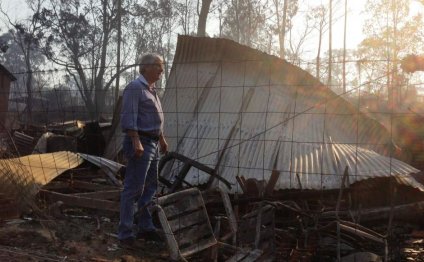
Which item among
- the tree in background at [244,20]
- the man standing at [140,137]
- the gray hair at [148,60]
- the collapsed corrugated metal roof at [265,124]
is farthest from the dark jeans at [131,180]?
the tree in background at [244,20]

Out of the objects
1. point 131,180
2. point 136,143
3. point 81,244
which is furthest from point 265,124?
point 81,244

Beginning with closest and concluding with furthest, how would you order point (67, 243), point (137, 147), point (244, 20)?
point (137, 147)
point (67, 243)
point (244, 20)

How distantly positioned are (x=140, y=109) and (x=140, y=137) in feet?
0.92

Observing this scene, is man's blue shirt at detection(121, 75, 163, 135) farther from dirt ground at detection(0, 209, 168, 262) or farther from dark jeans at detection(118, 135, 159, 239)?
dirt ground at detection(0, 209, 168, 262)

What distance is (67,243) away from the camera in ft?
14.2

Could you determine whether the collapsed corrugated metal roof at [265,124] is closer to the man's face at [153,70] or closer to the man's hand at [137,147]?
the man's face at [153,70]

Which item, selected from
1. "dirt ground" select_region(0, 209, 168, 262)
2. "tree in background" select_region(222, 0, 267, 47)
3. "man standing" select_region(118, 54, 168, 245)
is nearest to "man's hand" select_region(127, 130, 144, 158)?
"man standing" select_region(118, 54, 168, 245)

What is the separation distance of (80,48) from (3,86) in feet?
40.7

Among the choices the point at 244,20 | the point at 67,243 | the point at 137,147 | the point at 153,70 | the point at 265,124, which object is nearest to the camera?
the point at 137,147

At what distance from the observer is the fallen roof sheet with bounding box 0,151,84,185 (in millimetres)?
5664

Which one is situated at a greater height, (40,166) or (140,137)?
(140,137)

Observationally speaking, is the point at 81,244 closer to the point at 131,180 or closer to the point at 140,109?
the point at 131,180

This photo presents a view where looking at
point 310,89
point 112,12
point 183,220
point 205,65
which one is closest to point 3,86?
point 112,12

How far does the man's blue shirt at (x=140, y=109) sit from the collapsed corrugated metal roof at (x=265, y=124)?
248 centimetres
